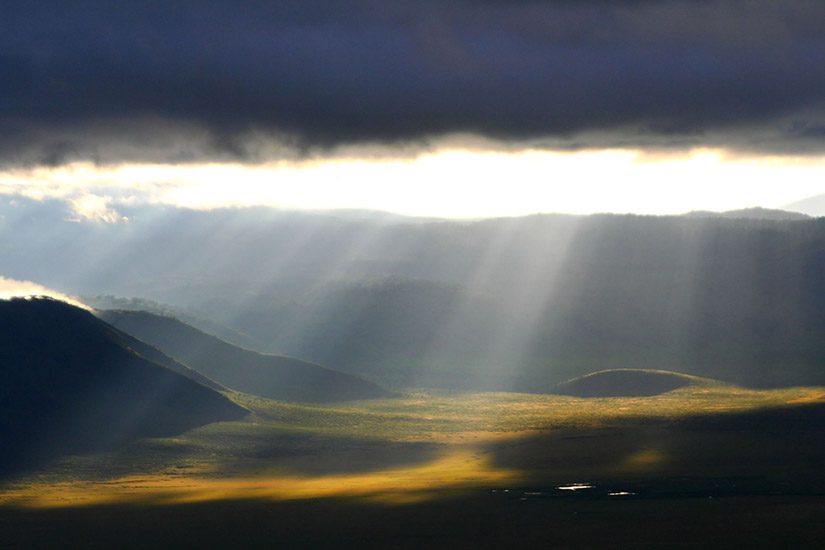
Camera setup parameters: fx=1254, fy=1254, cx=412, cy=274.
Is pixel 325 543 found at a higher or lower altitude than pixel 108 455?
lower

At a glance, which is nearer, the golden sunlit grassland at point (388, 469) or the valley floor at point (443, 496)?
the valley floor at point (443, 496)

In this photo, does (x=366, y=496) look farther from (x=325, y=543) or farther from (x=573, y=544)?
(x=573, y=544)

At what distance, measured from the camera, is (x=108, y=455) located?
7677 inches

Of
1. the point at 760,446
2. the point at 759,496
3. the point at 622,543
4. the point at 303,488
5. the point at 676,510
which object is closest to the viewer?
the point at 622,543

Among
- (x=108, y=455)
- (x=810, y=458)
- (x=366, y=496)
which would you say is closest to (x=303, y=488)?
(x=366, y=496)

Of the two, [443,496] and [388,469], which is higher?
[388,469]

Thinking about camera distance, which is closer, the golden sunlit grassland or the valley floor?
the valley floor

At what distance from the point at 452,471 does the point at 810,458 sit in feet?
160

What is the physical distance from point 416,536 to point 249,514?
24.8 m

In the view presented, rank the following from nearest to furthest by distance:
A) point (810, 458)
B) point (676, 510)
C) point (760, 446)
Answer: point (676, 510) → point (810, 458) → point (760, 446)

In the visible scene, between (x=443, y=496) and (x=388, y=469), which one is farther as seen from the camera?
(x=388, y=469)

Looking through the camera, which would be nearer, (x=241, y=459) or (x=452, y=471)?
(x=452, y=471)

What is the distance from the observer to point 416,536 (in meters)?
120

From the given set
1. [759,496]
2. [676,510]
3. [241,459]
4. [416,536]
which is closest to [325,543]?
[416,536]
